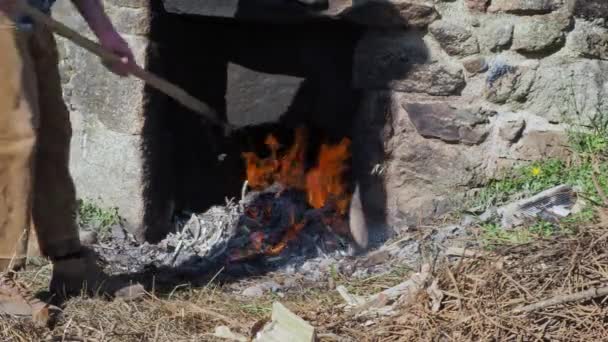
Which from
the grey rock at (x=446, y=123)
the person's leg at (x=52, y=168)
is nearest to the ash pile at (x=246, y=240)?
the person's leg at (x=52, y=168)

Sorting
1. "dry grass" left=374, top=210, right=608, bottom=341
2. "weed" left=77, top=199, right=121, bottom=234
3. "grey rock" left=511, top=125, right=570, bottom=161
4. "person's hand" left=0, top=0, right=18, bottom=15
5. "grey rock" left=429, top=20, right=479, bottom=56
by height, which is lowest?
"weed" left=77, top=199, right=121, bottom=234

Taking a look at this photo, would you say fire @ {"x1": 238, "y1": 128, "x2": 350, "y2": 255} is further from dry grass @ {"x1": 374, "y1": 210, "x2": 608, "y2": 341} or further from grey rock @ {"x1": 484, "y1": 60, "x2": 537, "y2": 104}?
dry grass @ {"x1": 374, "y1": 210, "x2": 608, "y2": 341}

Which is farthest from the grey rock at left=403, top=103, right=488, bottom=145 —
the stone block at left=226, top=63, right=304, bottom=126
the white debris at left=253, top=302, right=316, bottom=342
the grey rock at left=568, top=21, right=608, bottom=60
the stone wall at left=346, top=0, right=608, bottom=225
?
the white debris at left=253, top=302, right=316, bottom=342

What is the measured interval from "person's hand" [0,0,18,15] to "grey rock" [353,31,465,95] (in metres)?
1.61

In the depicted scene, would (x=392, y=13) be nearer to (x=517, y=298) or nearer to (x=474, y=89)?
(x=474, y=89)

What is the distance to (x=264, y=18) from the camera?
4738 millimetres

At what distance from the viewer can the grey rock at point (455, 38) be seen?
445 centimetres

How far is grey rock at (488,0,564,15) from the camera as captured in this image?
430 cm

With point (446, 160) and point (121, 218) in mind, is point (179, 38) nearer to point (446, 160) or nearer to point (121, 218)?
point (121, 218)

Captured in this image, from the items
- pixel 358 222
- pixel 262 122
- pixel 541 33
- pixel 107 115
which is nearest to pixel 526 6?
pixel 541 33

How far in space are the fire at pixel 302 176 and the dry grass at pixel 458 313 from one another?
3.39 ft

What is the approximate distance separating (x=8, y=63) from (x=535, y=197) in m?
2.00

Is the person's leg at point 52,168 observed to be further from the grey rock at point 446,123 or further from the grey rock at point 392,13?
the grey rock at point 446,123

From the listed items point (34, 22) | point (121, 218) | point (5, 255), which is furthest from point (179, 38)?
point (5, 255)
